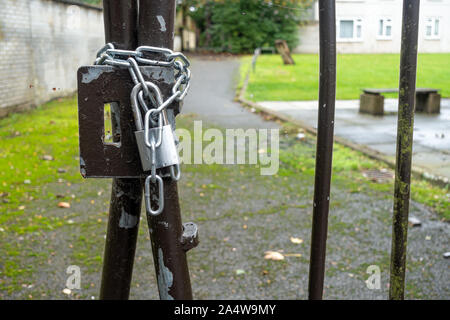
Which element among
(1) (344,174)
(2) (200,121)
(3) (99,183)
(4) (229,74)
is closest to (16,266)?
(3) (99,183)

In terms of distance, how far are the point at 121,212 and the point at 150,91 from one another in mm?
335

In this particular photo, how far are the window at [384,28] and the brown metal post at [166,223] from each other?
2.25 feet

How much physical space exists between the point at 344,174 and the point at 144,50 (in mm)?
4676

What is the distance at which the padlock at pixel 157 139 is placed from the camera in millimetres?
904

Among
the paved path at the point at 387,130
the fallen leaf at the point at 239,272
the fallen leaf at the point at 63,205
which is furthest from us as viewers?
the paved path at the point at 387,130

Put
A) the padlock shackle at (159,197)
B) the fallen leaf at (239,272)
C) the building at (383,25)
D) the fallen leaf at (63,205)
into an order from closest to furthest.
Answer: the padlock shackle at (159,197), the building at (383,25), the fallen leaf at (239,272), the fallen leaf at (63,205)

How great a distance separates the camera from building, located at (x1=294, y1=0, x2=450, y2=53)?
1375 millimetres

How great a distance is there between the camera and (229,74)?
1449 centimetres

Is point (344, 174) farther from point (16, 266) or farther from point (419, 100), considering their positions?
point (16, 266)

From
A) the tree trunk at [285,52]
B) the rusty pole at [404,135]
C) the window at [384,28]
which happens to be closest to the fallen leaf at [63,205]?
the window at [384,28]

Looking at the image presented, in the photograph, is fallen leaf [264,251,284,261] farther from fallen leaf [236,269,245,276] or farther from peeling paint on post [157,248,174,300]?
peeling paint on post [157,248,174,300]

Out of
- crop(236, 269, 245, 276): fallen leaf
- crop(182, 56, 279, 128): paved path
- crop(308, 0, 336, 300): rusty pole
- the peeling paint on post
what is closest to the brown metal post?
the peeling paint on post

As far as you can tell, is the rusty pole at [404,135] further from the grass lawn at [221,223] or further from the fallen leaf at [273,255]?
the fallen leaf at [273,255]

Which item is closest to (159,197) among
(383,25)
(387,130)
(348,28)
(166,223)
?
(166,223)
